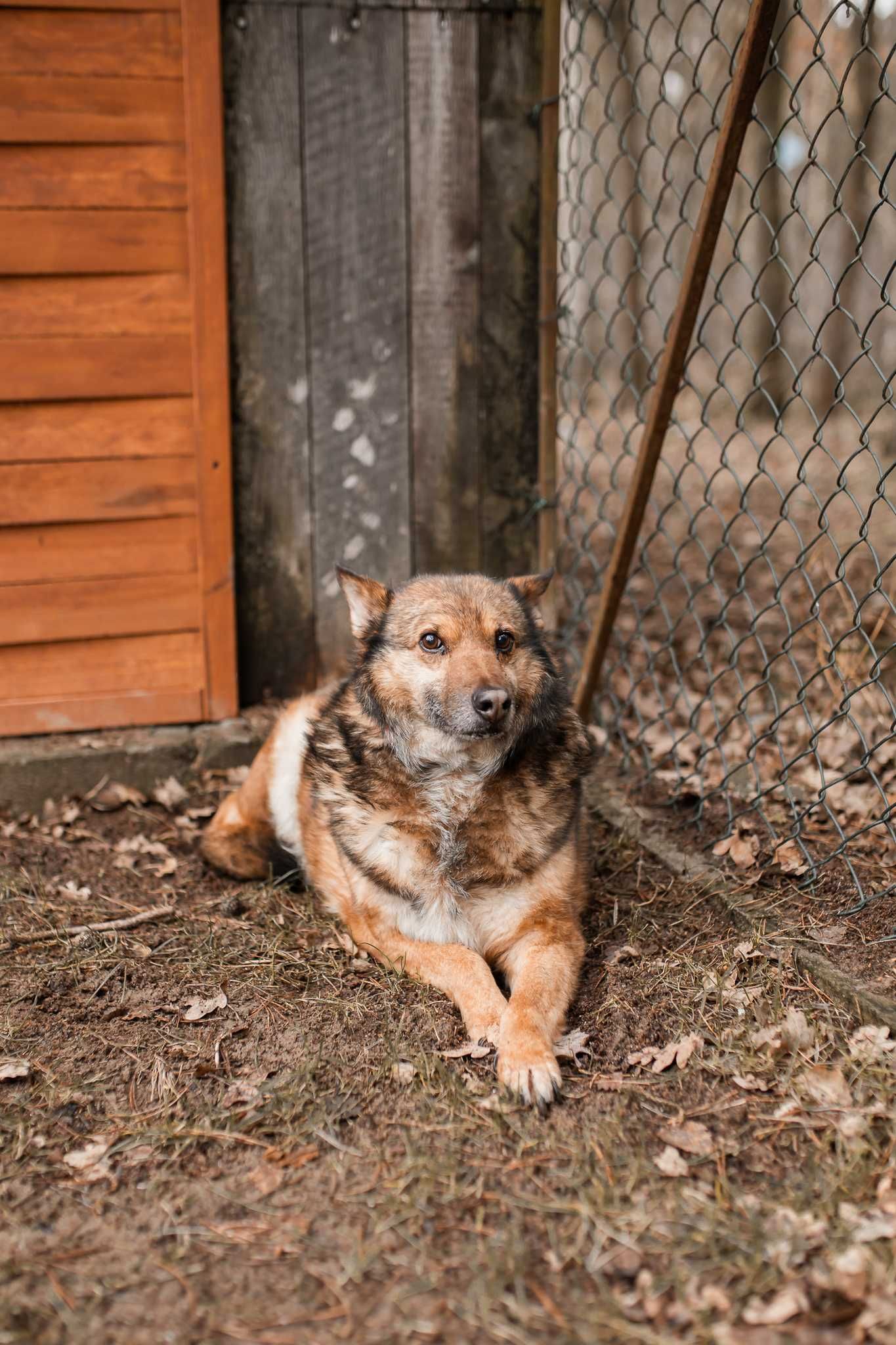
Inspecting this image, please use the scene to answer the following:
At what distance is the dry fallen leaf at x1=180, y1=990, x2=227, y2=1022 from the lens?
3311mm

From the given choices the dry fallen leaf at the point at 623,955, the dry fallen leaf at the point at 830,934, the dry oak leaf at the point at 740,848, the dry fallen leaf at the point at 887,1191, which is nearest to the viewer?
the dry fallen leaf at the point at 887,1191

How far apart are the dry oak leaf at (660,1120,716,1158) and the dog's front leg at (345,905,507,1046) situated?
551 mm

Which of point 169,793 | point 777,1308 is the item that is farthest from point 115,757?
point 777,1308

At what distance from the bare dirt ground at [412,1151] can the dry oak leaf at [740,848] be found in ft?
0.88

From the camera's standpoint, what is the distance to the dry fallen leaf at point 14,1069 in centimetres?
298

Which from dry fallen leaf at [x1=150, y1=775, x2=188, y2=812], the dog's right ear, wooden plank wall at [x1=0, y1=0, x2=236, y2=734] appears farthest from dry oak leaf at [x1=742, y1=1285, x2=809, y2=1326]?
wooden plank wall at [x1=0, y1=0, x2=236, y2=734]

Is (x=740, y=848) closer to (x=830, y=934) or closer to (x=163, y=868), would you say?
(x=830, y=934)

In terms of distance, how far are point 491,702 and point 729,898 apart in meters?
1.22

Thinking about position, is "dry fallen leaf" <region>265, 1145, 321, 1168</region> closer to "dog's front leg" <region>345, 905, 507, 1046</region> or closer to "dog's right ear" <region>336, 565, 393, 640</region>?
"dog's front leg" <region>345, 905, 507, 1046</region>

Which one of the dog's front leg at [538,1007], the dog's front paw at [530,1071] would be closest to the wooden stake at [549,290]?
the dog's front leg at [538,1007]

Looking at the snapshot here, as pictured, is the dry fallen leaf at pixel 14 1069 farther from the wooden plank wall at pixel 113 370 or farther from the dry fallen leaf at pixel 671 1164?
the wooden plank wall at pixel 113 370

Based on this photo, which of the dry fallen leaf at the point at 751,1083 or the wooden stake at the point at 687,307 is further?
the wooden stake at the point at 687,307

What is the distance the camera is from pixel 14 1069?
118 inches

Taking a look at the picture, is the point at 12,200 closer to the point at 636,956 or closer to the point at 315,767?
the point at 315,767
